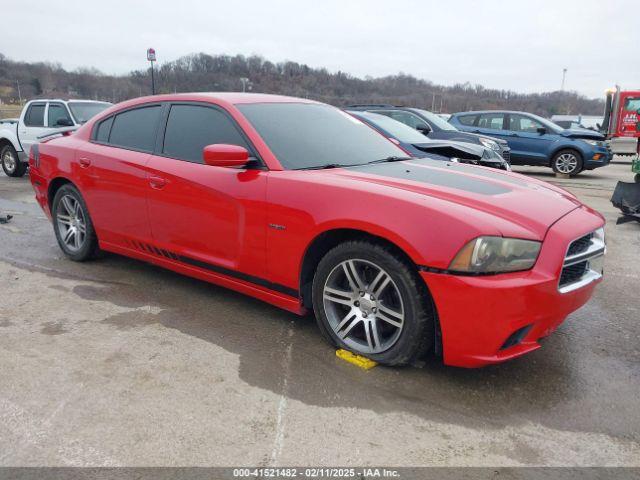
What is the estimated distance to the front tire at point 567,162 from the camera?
1230cm

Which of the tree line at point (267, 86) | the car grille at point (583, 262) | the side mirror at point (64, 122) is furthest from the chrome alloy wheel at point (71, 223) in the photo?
the tree line at point (267, 86)

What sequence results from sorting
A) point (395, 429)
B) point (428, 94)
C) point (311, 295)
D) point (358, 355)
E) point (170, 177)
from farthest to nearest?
point (428, 94), point (170, 177), point (311, 295), point (358, 355), point (395, 429)

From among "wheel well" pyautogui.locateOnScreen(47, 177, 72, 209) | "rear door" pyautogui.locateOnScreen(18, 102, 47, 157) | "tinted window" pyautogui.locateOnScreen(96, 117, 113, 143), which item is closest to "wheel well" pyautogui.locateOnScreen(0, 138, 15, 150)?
"rear door" pyautogui.locateOnScreen(18, 102, 47, 157)

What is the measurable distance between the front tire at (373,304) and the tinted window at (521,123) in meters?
11.5

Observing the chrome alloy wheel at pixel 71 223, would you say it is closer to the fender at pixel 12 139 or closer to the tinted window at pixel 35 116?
the tinted window at pixel 35 116

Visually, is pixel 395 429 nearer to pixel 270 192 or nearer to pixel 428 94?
pixel 270 192

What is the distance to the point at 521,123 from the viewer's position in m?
12.9

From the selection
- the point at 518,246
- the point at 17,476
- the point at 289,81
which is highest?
the point at 289,81

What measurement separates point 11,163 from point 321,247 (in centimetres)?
1074

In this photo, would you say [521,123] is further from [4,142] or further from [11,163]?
[4,142]

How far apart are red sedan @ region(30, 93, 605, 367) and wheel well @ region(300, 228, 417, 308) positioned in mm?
11

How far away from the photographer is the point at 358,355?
2.96m

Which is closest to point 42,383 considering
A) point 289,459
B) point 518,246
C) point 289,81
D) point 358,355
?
point 289,459

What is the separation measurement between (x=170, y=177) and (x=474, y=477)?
2712mm
